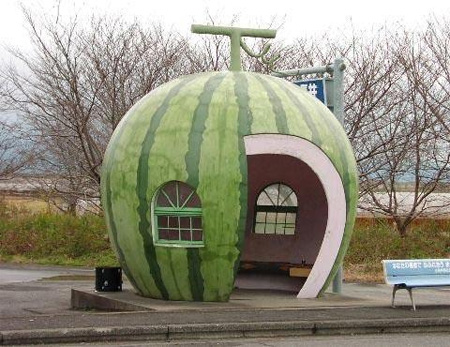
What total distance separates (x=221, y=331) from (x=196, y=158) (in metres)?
2.69

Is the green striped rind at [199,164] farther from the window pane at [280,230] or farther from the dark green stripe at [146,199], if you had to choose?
the window pane at [280,230]

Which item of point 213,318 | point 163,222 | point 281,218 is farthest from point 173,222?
point 281,218

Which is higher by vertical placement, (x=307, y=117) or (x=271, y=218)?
(x=307, y=117)

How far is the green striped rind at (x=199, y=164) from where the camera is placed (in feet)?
40.1

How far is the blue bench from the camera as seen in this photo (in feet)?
42.2

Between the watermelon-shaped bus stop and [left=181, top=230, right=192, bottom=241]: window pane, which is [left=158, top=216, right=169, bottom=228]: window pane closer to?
the watermelon-shaped bus stop

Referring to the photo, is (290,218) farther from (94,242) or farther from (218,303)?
(94,242)

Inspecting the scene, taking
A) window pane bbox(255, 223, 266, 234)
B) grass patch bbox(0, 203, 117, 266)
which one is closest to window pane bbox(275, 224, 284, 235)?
window pane bbox(255, 223, 266, 234)

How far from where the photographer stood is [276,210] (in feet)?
51.1

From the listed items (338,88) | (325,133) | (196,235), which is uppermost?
(338,88)

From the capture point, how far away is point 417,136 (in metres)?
27.7

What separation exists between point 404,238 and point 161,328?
16283 mm

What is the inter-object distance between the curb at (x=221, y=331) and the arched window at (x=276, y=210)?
4.32 m

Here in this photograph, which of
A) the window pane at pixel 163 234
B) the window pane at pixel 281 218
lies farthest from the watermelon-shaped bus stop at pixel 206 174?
the window pane at pixel 281 218
